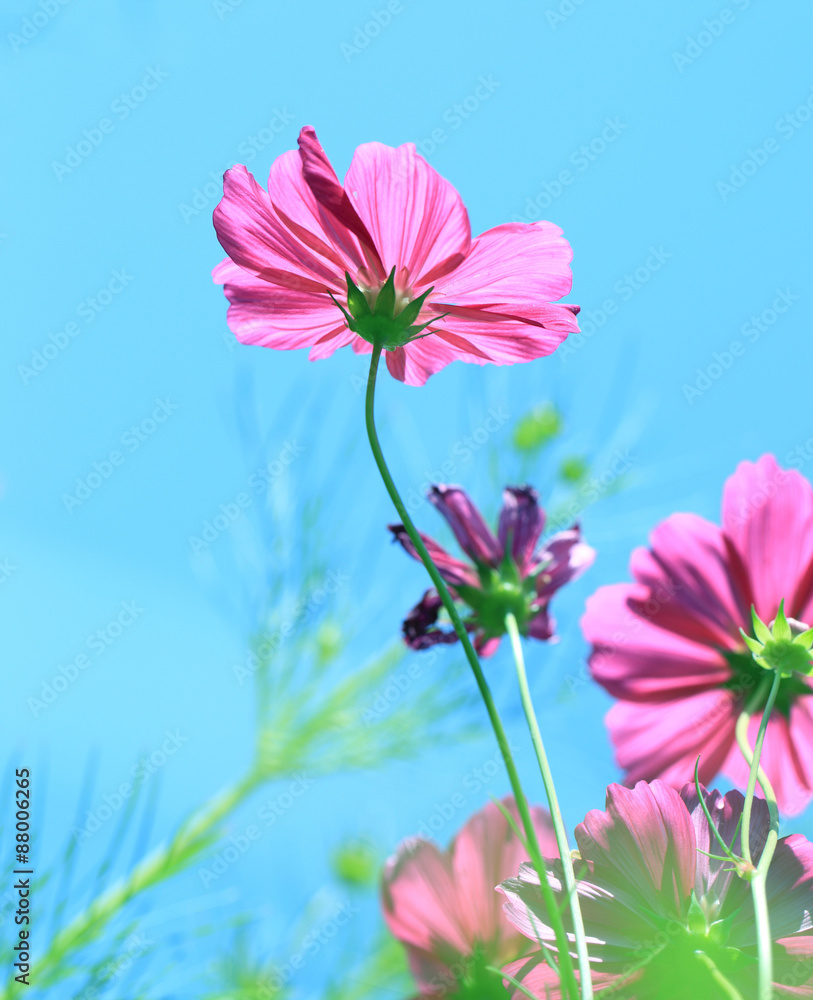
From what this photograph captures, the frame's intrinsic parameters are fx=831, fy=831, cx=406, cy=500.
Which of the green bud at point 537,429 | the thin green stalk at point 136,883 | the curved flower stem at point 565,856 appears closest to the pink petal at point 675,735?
the curved flower stem at point 565,856

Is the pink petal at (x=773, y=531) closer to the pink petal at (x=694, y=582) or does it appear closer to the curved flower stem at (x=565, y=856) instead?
the pink petal at (x=694, y=582)

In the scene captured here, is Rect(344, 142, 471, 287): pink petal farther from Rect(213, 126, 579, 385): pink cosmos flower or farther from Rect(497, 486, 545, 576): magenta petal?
Rect(497, 486, 545, 576): magenta petal

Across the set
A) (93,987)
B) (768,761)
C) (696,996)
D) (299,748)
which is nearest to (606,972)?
(696,996)

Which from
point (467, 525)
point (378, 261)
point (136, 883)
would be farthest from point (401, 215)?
Answer: point (136, 883)

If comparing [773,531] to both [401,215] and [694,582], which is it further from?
[401,215]

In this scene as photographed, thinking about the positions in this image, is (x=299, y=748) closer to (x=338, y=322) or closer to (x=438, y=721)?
(x=438, y=721)

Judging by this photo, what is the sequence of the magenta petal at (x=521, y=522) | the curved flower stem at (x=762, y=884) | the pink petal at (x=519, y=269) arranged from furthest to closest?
the magenta petal at (x=521, y=522) < the pink petal at (x=519, y=269) < the curved flower stem at (x=762, y=884)

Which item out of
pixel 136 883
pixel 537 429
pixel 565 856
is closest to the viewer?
pixel 565 856
